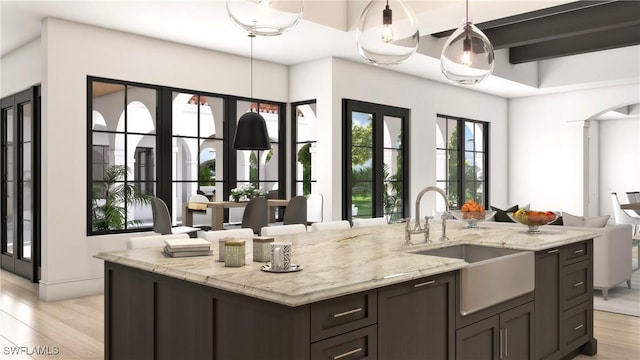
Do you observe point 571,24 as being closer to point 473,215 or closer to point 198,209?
point 473,215

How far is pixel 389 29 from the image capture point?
2512mm

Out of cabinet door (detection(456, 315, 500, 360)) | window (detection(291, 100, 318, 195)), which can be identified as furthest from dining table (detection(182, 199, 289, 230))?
cabinet door (detection(456, 315, 500, 360))

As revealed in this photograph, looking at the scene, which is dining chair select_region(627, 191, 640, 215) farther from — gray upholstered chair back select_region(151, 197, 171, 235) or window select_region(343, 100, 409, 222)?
gray upholstered chair back select_region(151, 197, 171, 235)

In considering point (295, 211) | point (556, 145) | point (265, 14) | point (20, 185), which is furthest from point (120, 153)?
point (556, 145)

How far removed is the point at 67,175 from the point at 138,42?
65.1 inches

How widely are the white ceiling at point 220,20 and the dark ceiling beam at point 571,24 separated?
4.16ft

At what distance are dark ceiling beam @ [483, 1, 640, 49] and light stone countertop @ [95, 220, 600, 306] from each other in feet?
12.0

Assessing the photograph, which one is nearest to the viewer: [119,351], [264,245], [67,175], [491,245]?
[264,245]

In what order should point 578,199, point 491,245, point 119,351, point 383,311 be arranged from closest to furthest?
1. point 383,311
2. point 119,351
3. point 491,245
4. point 578,199

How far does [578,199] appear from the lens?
981cm

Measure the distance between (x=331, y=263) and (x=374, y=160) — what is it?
5.38 metres

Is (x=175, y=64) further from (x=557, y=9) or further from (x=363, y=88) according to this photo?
(x=557, y=9)

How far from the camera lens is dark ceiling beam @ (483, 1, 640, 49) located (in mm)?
6320

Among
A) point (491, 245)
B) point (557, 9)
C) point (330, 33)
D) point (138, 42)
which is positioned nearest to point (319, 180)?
point (330, 33)
